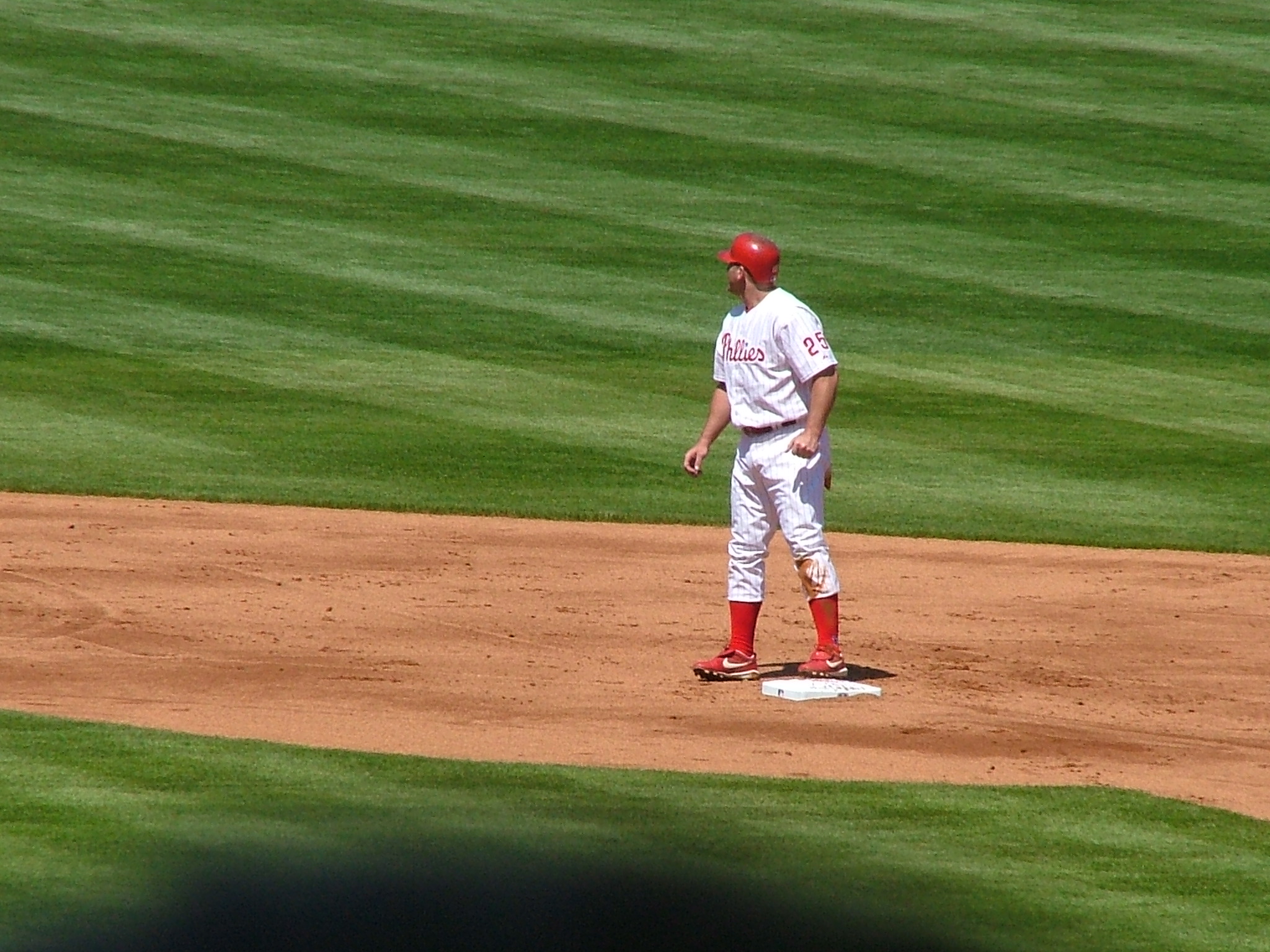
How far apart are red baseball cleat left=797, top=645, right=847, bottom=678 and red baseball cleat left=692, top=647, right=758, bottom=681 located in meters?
0.25

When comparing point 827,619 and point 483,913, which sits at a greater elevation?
point 827,619

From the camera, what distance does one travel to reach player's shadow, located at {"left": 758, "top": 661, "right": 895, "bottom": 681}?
8273 millimetres

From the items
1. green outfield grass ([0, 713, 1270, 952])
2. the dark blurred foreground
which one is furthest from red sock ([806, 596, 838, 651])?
the dark blurred foreground

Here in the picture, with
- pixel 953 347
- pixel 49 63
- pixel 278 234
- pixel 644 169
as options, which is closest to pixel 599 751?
pixel 953 347

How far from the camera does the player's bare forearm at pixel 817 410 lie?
773 cm

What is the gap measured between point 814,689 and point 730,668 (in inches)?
16.2

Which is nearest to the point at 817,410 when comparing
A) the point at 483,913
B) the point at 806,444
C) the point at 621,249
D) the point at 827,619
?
the point at 806,444

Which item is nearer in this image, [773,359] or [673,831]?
[673,831]

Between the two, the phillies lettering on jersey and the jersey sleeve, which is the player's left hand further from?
the phillies lettering on jersey

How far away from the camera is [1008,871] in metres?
5.70

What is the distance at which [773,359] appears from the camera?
308 inches

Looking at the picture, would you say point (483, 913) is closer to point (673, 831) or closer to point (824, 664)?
point (673, 831)

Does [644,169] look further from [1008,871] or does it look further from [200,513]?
[1008,871]

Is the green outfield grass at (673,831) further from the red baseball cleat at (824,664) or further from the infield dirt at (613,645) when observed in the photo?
the red baseball cleat at (824,664)
